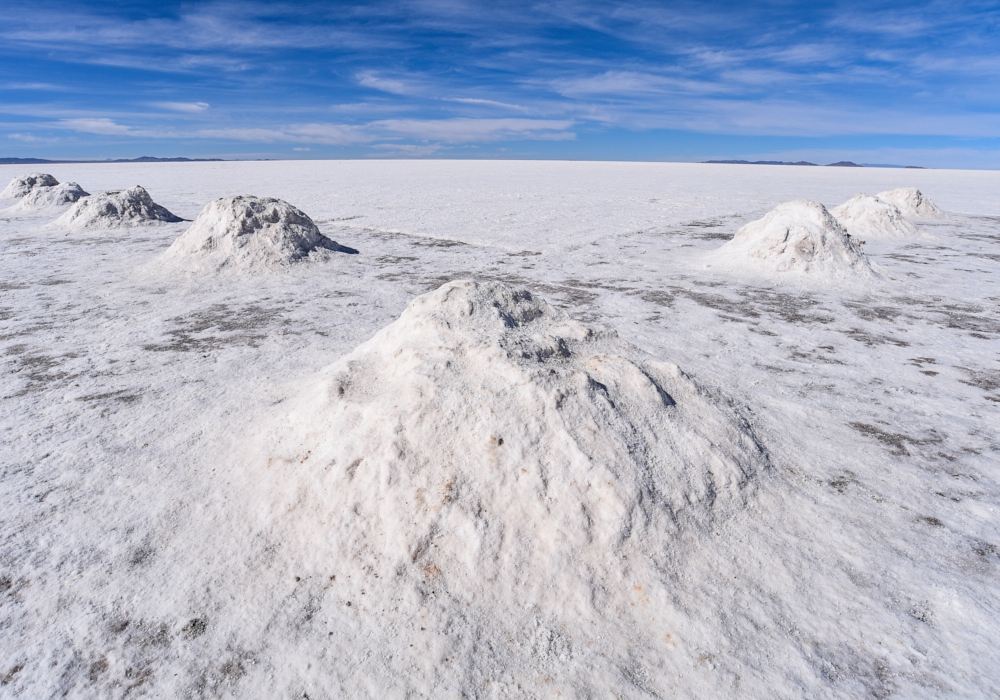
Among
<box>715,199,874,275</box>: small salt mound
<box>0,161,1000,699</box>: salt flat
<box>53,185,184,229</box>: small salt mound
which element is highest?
<box>53,185,184,229</box>: small salt mound

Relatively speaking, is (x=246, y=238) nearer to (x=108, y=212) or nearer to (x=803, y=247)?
(x=108, y=212)

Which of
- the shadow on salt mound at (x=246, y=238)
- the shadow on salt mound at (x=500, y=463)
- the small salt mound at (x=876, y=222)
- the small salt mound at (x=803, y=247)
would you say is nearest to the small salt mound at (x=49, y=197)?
the shadow on salt mound at (x=246, y=238)

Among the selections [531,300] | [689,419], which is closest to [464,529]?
[689,419]

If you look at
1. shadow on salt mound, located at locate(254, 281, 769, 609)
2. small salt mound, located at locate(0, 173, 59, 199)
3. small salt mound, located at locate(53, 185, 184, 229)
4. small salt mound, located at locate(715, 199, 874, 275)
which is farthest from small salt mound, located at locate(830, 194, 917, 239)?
small salt mound, located at locate(0, 173, 59, 199)

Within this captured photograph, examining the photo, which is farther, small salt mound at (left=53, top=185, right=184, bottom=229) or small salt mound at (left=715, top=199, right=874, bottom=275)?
small salt mound at (left=53, top=185, right=184, bottom=229)

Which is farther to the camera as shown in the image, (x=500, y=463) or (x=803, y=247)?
(x=803, y=247)

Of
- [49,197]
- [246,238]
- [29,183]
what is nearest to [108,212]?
[49,197]

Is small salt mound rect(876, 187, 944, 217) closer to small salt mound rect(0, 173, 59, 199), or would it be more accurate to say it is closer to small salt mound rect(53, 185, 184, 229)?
small salt mound rect(53, 185, 184, 229)
